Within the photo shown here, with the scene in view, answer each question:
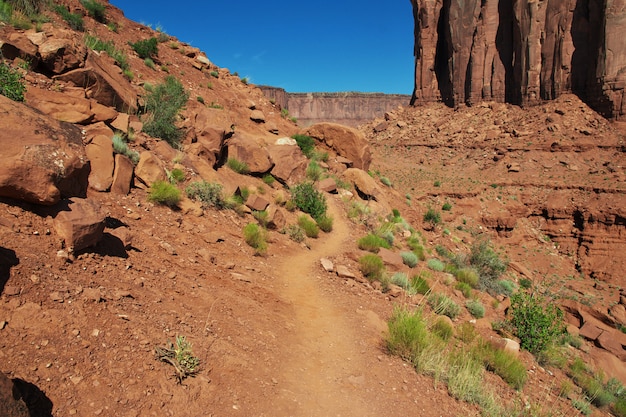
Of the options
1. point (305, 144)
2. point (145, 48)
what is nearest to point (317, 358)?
point (305, 144)

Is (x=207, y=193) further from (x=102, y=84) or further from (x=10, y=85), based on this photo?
(x=10, y=85)

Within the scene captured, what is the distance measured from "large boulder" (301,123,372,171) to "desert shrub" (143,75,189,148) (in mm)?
7779

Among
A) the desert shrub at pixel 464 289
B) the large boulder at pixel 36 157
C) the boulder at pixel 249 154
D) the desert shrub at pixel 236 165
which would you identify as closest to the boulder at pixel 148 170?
the large boulder at pixel 36 157

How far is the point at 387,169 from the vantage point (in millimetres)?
33719

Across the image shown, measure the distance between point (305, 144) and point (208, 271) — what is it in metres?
11.3

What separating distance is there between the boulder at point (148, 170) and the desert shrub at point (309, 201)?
15.1ft

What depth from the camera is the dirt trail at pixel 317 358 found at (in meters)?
4.13

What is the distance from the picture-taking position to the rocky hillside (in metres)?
3.58

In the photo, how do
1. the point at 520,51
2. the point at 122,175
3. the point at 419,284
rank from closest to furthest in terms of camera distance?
the point at 122,175, the point at 419,284, the point at 520,51

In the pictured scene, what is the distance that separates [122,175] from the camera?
725 centimetres

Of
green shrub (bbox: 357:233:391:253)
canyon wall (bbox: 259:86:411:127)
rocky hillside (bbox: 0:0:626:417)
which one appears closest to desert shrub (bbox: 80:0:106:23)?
rocky hillside (bbox: 0:0:626:417)

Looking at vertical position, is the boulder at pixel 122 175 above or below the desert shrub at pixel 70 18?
below

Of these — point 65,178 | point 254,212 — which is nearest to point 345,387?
point 65,178

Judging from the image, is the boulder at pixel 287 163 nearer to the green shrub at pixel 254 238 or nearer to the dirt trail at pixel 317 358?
the green shrub at pixel 254 238
